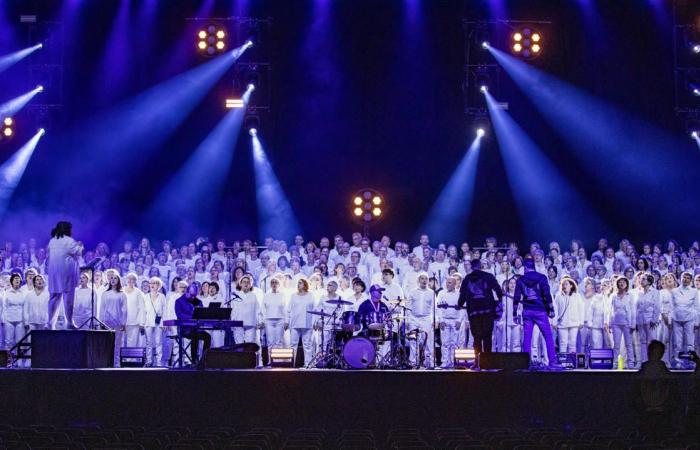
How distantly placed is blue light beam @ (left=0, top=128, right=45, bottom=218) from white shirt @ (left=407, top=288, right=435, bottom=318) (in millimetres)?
11451

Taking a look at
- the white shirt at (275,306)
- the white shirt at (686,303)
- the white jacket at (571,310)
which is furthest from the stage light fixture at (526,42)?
the white shirt at (275,306)

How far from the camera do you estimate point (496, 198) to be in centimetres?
2416

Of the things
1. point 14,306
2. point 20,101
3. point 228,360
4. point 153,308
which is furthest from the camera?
point 20,101

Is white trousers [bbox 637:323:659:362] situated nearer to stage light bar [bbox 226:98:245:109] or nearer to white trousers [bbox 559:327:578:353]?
white trousers [bbox 559:327:578:353]

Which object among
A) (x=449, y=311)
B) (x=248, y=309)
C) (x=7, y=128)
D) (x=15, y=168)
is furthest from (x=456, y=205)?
(x=15, y=168)

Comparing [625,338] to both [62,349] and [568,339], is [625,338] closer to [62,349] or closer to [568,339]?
[568,339]

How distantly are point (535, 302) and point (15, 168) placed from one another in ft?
49.0

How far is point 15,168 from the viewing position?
24.3 m

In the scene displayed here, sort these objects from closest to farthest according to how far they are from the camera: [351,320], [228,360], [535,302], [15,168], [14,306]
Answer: [228,360]
[535,302]
[351,320]
[14,306]
[15,168]

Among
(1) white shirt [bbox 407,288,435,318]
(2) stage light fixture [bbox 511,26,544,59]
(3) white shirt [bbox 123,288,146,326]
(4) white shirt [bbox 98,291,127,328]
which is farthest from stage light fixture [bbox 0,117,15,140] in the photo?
(2) stage light fixture [bbox 511,26,544,59]

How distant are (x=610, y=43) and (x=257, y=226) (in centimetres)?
1022

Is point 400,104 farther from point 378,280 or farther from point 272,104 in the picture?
point 378,280

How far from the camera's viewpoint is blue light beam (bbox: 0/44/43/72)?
2353cm

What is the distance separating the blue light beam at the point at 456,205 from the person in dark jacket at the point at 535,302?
27.6 feet
